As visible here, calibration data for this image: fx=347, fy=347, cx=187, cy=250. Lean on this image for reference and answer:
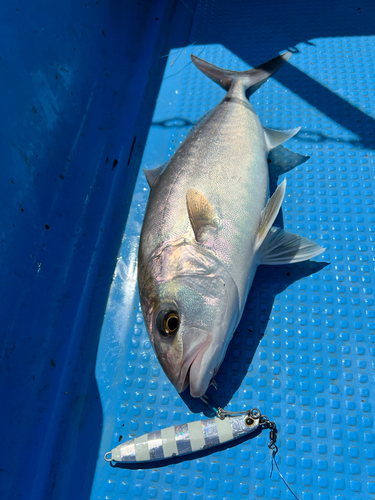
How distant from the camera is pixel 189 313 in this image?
143cm

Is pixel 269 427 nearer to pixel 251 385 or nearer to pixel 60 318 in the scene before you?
pixel 251 385

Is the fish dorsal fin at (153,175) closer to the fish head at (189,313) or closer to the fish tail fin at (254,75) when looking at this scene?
the fish head at (189,313)

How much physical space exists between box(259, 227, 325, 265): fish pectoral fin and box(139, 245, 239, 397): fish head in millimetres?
Result: 362

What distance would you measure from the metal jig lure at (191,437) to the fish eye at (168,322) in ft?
1.63

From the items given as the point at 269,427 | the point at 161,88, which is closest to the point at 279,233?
the point at 269,427

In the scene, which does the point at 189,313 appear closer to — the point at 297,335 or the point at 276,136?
the point at 297,335

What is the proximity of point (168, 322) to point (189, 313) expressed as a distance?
10 cm

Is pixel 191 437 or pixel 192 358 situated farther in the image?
pixel 191 437

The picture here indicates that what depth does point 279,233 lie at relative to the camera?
1856mm

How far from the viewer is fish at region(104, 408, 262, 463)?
1.56m

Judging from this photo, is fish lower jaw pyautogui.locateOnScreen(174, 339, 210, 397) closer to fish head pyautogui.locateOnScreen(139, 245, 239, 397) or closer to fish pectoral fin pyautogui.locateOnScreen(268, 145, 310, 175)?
fish head pyautogui.locateOnScreen(139, 245, 239, 397)

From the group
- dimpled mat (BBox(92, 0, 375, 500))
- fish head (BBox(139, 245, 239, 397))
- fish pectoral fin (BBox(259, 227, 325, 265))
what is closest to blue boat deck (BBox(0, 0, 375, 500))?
dimpled mat (BBox(92, 0, 375, 500))

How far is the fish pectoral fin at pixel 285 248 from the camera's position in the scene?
182 centimetres

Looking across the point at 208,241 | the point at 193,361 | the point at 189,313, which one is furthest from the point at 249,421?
the point at 208,241
